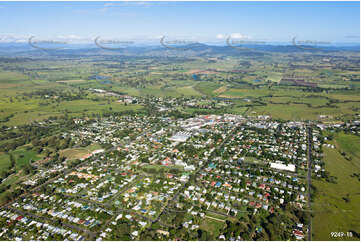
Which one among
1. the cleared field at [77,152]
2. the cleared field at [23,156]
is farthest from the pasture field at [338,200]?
the cleared field at [23,156]

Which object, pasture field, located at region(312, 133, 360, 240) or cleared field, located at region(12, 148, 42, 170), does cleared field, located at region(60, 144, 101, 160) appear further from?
pasture field, located at region(312, 133, 360, 240)

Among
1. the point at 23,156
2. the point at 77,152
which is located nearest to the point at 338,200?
the point at 77,152

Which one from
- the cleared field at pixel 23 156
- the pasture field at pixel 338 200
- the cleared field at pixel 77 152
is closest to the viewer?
the pasture field at pixel 338 200

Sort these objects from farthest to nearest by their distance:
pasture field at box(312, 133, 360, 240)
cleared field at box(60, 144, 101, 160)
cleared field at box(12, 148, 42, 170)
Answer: cleared field at box(60, 144, 101, 160) → cleared field at box(12, 148, 42, 170) → pasture field at box(312, 133, 360, 240)

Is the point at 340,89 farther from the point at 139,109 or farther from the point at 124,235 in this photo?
the point at 124,235

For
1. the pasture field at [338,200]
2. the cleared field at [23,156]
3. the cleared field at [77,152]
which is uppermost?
the pasture field at [338,200]

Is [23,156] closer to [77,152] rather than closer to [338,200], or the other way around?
[77,152]

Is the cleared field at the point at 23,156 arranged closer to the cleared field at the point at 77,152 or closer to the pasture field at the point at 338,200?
the cleared field at the point at 77,152

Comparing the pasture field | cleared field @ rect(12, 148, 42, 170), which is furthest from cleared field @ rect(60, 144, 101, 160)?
the pasture field
